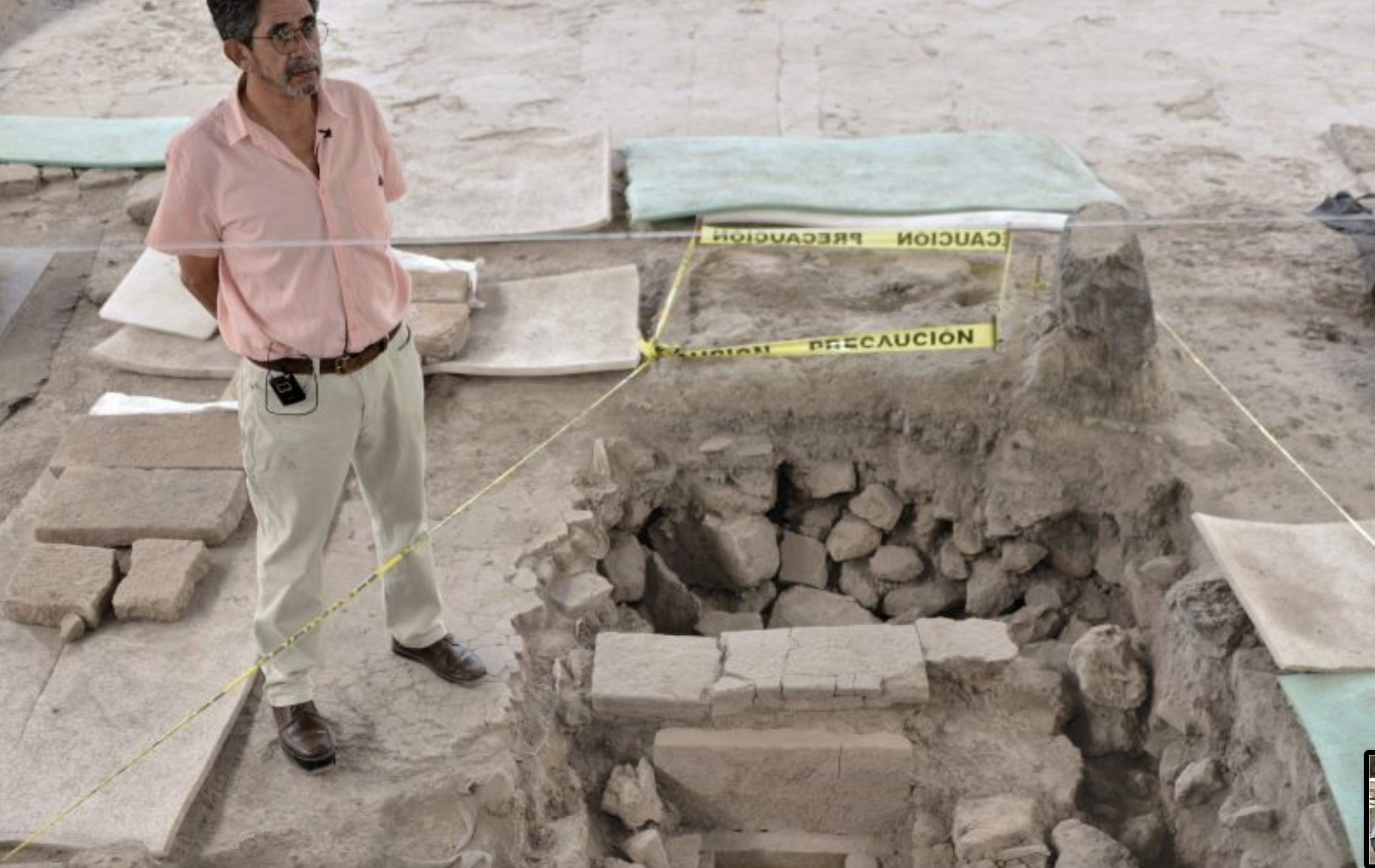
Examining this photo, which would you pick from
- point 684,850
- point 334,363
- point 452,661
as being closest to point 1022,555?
point 684,850

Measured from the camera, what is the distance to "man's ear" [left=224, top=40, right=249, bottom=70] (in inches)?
143

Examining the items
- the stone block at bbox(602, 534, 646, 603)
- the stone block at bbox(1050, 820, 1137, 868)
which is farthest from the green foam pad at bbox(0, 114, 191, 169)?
the stone block at bbox(1050, 820, 1137, 868)

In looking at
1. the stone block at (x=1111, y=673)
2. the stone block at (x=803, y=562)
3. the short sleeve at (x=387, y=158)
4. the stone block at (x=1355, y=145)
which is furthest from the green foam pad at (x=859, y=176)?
the short sleeve at (x=387, y=158)

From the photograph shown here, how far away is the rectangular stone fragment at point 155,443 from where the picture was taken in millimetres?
5516

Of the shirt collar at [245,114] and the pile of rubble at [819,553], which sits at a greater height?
the shirt collar at [245,114]

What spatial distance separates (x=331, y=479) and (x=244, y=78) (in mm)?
1056

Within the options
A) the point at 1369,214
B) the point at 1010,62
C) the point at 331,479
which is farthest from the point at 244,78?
the point at 1010,62

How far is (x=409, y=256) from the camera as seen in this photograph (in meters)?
6.56

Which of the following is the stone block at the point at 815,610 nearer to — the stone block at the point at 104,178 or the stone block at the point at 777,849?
the stone block at the point at 777,849

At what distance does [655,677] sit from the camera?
4.82 meters

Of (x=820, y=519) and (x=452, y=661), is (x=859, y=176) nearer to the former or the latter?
(x=820, y=519)

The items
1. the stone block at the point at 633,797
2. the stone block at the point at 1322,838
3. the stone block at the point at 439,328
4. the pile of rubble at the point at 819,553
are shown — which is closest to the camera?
the stone block at the point at 1322,838

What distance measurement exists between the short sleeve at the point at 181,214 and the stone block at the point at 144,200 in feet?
12.4

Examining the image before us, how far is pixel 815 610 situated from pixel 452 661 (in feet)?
5.64
